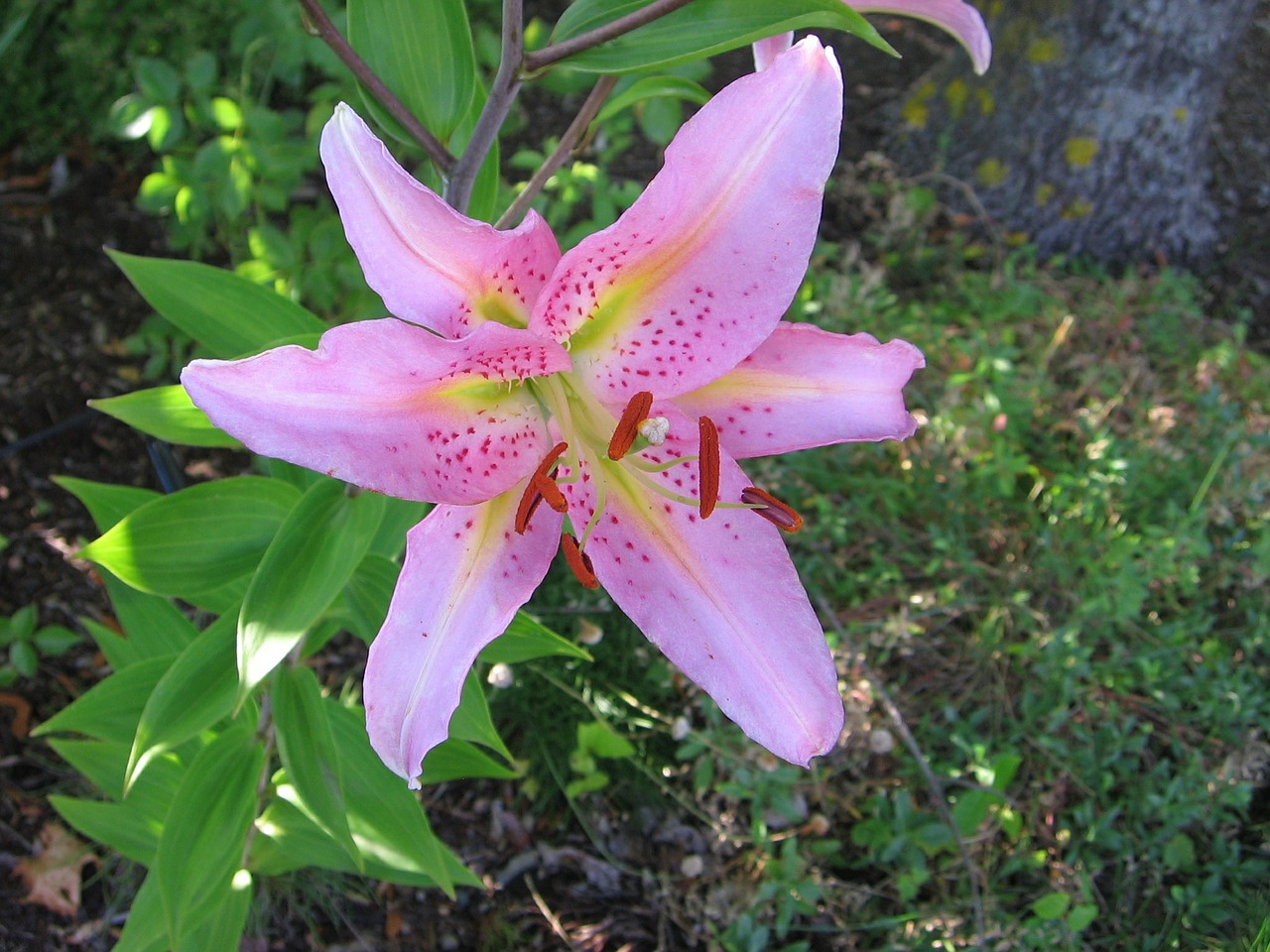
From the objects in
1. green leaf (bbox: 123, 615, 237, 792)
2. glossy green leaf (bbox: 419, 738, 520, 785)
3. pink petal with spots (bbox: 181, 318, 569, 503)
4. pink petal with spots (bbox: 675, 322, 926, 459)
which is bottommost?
glossy green leaf (bbox: 419, 738, 520, 785)

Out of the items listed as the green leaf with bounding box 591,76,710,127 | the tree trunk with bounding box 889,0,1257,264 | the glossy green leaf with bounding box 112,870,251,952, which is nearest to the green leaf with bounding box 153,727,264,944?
the glossy green leaf with bounding box 112,870,251,952

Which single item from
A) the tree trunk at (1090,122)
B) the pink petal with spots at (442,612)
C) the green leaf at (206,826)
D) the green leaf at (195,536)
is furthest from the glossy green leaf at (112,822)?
the tree trunk at (1090,122)

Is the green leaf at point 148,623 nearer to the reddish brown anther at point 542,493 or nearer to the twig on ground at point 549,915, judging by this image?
the twig on ground at point 549,915

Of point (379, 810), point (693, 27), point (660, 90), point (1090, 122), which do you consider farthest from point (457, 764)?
point (1090, 122)

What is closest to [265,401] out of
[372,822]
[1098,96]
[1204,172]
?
[372,822]

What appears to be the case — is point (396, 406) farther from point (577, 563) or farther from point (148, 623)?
point (148, 623)

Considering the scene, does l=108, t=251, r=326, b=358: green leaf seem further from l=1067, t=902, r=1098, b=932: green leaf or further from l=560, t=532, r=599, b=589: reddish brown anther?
l=1067, t=902, r=1098, b=932: green leaf
